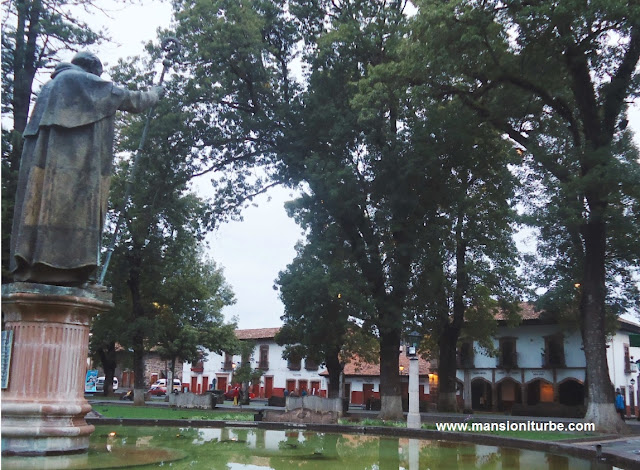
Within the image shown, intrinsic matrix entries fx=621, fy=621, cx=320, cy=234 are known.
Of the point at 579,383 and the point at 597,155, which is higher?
the point at 597,155

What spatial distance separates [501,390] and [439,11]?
103 ft

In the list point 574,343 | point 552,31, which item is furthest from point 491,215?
point 574,343

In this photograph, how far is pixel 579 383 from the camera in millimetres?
38531

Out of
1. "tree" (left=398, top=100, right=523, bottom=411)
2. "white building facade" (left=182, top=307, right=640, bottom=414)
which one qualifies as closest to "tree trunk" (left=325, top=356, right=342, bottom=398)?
"tree" (left=398, top=100, right=523, bottom=411)

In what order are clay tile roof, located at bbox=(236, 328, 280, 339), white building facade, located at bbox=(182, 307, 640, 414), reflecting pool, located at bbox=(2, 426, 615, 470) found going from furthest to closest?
1. clay tile roof, located at bbox=(236, 328, 280, 339)
2. white building facade, located at bbox=(182, 307, 640, 414)
3. reflecting pool, located at bbox=(2, 426, 615, 470)

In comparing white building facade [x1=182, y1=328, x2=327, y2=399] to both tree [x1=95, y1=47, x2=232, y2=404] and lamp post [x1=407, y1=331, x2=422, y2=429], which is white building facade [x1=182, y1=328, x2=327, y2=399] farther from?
lamp post [x1=407, y1=331, x2=422, y2=429]

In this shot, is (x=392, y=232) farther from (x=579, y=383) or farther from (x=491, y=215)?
(x=579, y=383)

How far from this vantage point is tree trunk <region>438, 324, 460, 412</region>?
105ft

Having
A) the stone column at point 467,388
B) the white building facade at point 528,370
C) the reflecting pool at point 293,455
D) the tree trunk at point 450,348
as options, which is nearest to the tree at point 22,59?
the reflecting pool at point 293,455

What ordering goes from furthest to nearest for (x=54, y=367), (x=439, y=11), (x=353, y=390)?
(x=353, y=390)
(x=439, y=11)
(x=54, y=367)

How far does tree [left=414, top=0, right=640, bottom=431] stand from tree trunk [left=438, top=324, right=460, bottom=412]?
41.9 feet

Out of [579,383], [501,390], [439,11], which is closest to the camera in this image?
[439,11]

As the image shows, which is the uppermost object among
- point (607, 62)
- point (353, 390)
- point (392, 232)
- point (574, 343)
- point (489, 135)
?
point (607, 62)

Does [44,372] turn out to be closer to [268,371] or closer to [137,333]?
[137,333]
